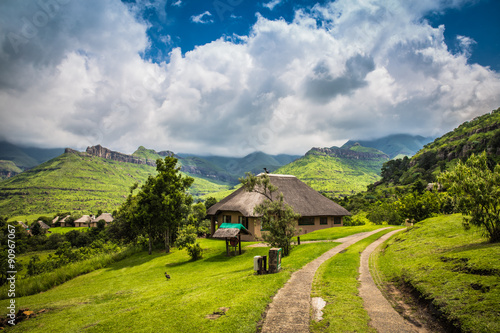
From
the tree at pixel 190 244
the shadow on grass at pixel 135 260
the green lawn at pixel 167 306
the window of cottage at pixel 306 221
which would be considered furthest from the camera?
the window of cottage at pixel 306 221

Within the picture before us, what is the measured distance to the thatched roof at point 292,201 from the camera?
3706cm

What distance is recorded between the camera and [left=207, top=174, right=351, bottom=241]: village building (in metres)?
35.8

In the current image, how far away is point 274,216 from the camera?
2169cm

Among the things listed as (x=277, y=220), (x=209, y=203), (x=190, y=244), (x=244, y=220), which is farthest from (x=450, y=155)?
(x=190, y=244)

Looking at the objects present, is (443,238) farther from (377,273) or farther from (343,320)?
(343,320)

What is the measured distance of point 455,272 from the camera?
35.7 ft

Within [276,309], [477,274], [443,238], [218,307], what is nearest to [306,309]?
[276,309]

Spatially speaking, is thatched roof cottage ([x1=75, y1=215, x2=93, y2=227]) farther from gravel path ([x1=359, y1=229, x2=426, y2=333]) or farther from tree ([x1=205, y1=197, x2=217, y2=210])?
gravel path ([x1=359, y1=229, x2=426, y2=333])

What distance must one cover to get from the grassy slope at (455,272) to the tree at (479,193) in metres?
1.25

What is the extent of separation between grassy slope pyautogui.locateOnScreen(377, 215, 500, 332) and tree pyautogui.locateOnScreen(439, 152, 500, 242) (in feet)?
4.11

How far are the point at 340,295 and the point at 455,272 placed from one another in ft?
16.6

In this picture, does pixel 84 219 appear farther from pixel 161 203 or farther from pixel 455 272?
pixel 455 272

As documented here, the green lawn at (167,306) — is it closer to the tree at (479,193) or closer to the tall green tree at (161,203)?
the tree at (479,193)

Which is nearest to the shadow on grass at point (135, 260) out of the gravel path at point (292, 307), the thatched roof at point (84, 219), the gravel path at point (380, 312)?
the gravel path at point (292, 307)
